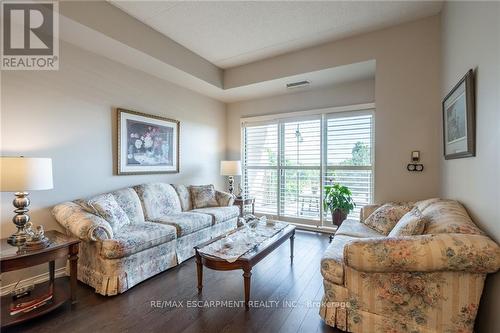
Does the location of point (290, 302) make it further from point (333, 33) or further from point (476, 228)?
point (333, 33)

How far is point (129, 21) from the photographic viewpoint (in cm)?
283

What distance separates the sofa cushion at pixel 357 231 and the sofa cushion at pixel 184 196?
7.72ft

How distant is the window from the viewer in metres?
3.98

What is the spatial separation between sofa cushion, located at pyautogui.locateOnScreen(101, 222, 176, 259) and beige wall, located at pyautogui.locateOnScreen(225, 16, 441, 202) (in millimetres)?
2837

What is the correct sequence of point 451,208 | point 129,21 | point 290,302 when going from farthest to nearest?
point 129,21 → point 290,302 → point 451,208

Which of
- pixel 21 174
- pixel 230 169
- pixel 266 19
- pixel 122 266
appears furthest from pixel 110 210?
pixel 266 19

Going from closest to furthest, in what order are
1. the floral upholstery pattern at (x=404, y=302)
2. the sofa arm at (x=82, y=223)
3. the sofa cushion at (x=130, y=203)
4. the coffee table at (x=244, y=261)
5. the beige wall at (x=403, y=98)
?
the floral upholstery pattern at (x=404, y=302) → the coffee table at (x=244, y=261) → the sofa arm at (x=82, y=223) → the beige wall at (x=403, y=98) → the sofa cushion at (x=130, y=203)

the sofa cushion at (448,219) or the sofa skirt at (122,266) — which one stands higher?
the sofa cushion at (448,219)

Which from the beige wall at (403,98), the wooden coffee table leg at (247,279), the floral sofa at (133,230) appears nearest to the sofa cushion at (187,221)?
the floral sofa at (133,230)

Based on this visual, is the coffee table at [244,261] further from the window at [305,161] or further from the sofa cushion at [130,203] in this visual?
the window at [305,161]

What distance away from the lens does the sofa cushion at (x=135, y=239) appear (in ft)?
7.41

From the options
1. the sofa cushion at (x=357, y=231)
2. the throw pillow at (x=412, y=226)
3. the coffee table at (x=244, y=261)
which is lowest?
the coffee table at (x=244, y=261)

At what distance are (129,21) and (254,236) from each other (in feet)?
9.52

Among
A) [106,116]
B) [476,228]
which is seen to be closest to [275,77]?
[106,116]
